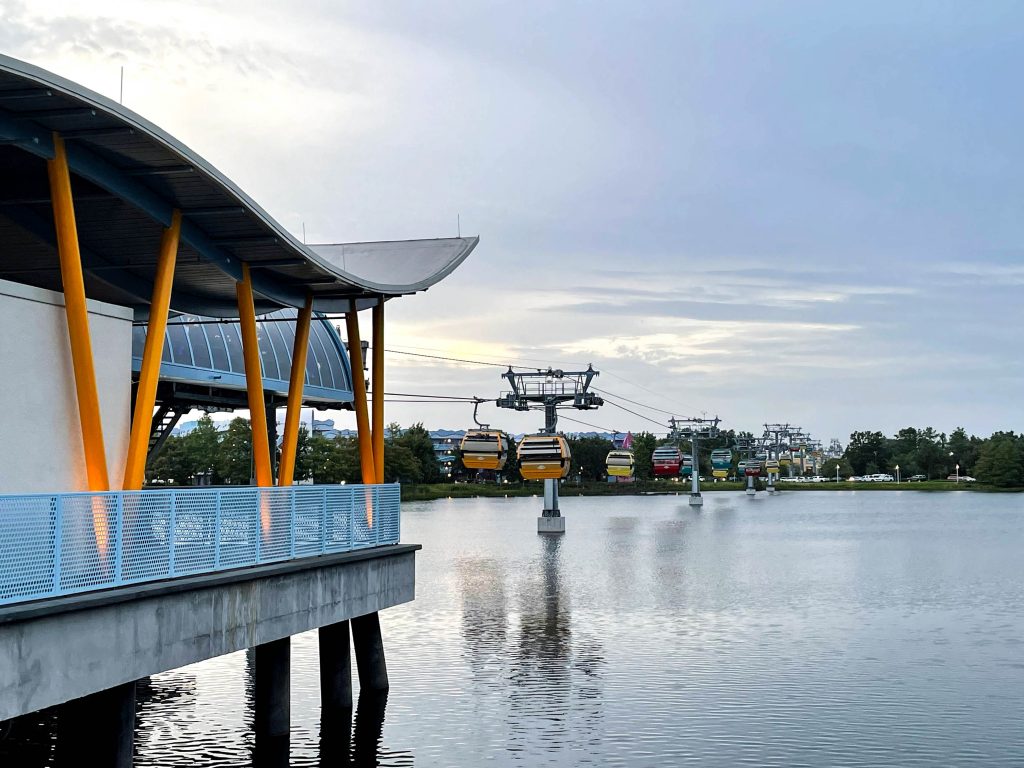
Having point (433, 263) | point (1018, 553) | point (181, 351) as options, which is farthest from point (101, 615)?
point (1018, 553)

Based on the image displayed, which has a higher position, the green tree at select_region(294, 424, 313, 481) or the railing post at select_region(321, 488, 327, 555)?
the green tree at select_region(294, 424, 313, 481)

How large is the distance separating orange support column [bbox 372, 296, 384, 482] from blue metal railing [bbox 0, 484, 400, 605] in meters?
4.14

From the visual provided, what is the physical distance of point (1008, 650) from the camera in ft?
119

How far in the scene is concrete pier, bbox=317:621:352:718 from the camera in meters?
26.4

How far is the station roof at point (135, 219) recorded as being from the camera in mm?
16469

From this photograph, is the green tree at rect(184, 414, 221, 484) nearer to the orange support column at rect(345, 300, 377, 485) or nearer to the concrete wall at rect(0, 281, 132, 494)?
the orange support column at rect(345, 300, 377, 485)

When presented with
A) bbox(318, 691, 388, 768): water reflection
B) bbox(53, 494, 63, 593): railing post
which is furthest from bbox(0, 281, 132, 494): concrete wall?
bbox(318, 691, 388, 768): water reflection

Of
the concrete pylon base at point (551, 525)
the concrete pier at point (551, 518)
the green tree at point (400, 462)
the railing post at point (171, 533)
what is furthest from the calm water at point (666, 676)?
the green tree at point (400, 462)

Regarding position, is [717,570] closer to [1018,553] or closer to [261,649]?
[1018,553]

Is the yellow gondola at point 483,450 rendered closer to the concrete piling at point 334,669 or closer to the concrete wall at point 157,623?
the concrete piling at point 334,669

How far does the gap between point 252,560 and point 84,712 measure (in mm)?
3506

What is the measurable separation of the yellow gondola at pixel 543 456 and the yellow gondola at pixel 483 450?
340cm

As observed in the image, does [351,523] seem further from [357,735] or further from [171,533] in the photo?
[171,533]

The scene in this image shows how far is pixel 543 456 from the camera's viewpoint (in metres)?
87.4
